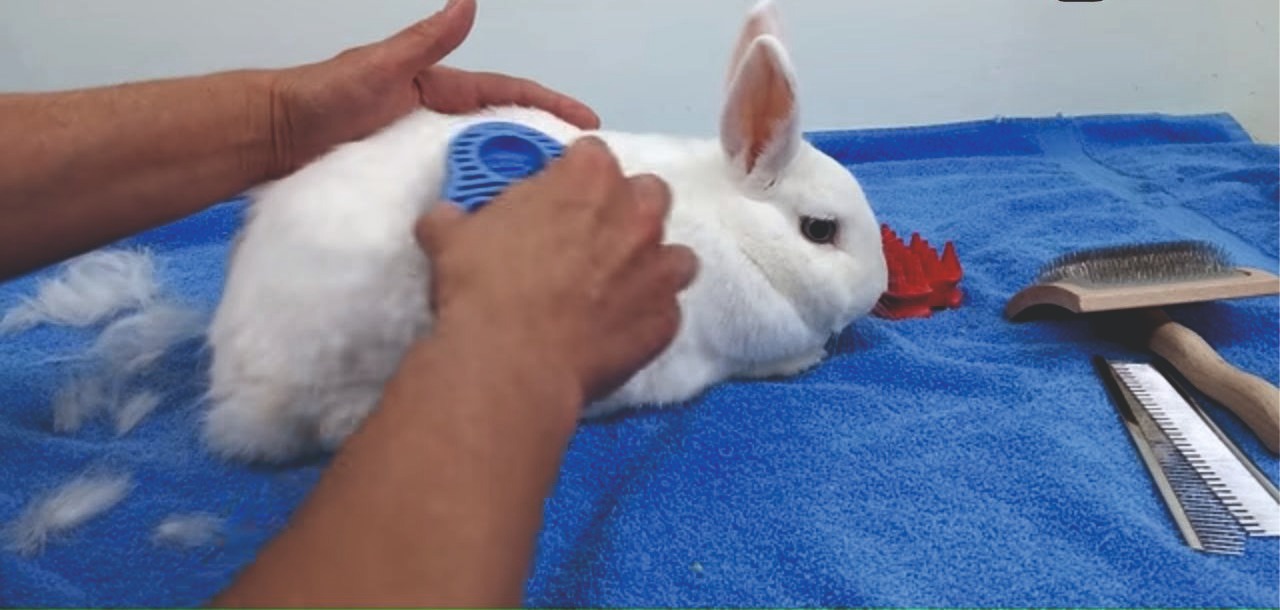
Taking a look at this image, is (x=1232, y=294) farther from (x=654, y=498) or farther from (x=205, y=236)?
(x=205, y=236)

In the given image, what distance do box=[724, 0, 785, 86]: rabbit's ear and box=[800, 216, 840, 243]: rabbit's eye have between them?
167mm

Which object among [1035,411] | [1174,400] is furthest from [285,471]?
[1174,400]

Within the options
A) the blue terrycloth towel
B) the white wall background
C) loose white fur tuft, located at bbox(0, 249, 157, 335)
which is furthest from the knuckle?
the white wall background

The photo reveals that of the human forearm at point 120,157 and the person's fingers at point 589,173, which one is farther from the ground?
the person's fingers at point 589,173

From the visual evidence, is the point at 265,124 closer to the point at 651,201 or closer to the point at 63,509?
the point at 63,509

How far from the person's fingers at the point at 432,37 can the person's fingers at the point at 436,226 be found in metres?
0.45

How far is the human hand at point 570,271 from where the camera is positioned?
0.55 meters

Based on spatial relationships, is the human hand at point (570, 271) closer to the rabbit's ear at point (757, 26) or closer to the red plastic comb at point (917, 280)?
the rabbit's ear at point (757, 26)

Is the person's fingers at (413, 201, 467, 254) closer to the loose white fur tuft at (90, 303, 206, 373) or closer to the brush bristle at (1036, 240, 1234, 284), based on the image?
the loose white fur tuft at (90, 303, 206, 373)

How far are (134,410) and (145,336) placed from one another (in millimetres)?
146

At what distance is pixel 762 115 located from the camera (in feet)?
3.26

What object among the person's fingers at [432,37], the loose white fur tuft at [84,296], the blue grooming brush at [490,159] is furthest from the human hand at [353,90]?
the loose white fur tuft at [84,296]

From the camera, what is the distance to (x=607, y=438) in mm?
930

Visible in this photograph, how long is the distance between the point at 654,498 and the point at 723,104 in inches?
14.8
